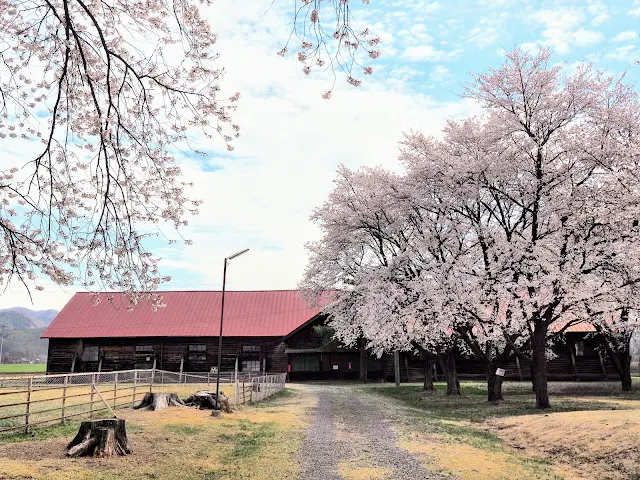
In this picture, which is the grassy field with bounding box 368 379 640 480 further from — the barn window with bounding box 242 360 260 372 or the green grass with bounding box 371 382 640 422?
the barn window with bounding box 242 360 260 372

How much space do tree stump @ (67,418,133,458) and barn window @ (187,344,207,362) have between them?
35.8 metres

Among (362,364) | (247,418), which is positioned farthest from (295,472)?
(362,364)

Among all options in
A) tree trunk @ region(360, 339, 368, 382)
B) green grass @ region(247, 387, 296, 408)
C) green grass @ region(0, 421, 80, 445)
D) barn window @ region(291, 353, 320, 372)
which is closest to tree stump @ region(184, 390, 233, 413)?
green grass @ region(247, 387, 296, 408)

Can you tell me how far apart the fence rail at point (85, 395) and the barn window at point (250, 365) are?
344 cm

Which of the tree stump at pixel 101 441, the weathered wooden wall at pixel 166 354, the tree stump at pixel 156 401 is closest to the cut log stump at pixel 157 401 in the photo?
the tree stump at pixel 156 401

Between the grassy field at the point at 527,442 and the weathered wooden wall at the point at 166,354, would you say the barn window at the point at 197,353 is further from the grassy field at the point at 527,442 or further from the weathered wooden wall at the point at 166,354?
the grassy field at the point at 527,442

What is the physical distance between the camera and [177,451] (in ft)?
39.1

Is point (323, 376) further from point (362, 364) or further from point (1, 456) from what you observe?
point (1, 456)

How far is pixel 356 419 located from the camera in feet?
61.7

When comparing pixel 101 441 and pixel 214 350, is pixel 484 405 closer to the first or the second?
pixel 101 441

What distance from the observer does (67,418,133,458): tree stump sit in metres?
10.8

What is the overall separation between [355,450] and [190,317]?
3925 centimetres

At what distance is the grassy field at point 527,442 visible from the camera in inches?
429

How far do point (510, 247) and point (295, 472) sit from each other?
1524 cm
